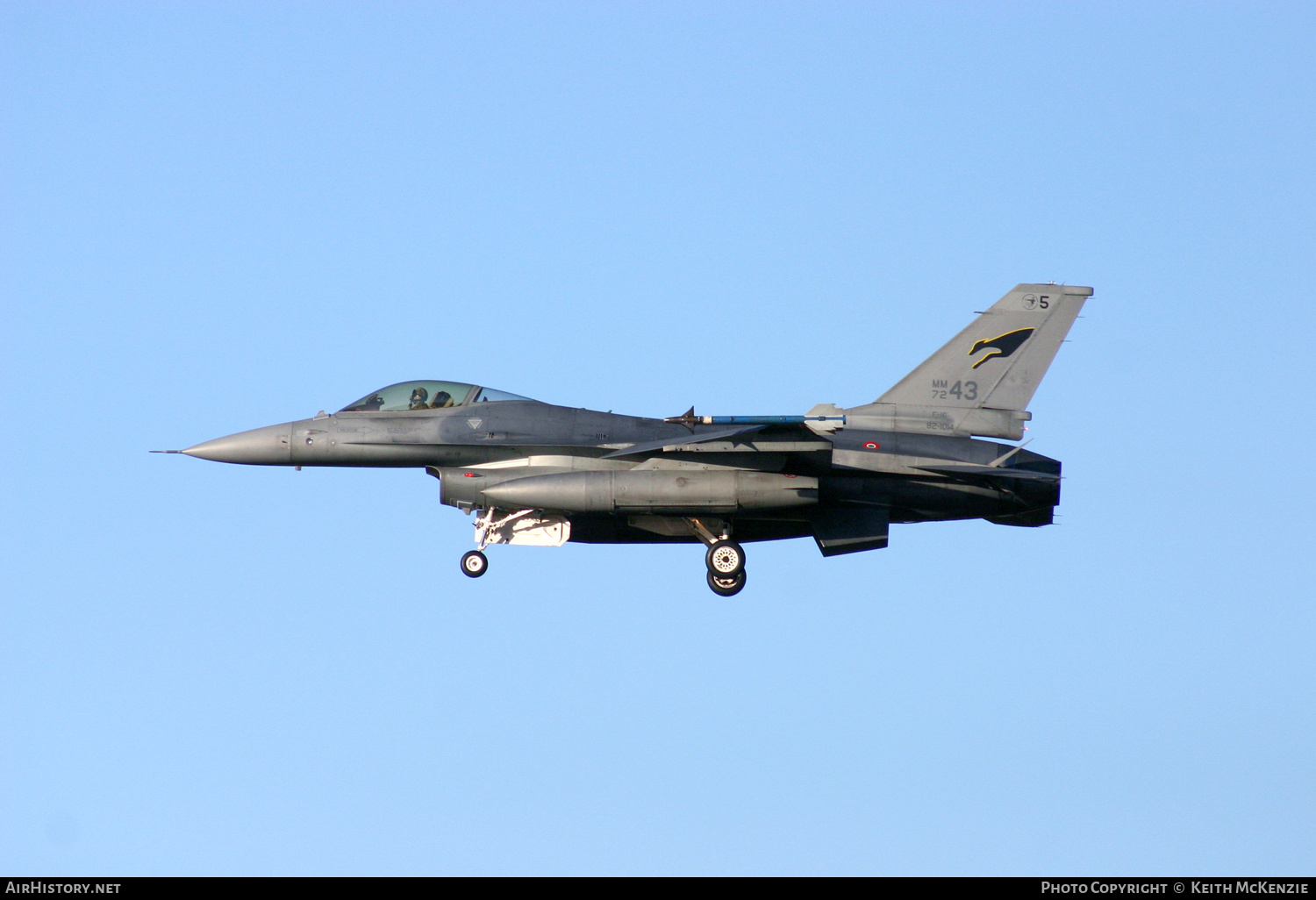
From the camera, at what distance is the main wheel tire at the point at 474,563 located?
21625mm

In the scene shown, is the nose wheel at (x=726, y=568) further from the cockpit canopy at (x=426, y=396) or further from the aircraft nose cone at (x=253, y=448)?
the aircraft nose cone at (x=253, y=448)

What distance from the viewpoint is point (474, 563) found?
70.9 feet

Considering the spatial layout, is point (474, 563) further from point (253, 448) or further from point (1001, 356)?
point (1001, 356)

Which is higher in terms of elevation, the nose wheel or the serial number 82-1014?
the serial number 82-1014

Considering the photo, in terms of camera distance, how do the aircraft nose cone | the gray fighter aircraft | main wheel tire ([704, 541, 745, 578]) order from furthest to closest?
1. the aircraft nose cone
2. main wheel tire ([704, 541, 745, 578])
3. the gray fighter aircraft

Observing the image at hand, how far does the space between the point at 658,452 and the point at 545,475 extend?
1520mm

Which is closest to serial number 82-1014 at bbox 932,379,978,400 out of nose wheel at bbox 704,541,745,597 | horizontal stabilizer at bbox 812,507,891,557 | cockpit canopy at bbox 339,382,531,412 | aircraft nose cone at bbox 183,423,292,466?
horizontal stabilizer at bbox 812,507,891,557

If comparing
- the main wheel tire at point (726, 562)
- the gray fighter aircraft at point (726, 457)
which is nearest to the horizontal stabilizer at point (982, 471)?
the gray fighter aircraft at point (726, 457)

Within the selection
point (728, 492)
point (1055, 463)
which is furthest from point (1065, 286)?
point (728, 492)

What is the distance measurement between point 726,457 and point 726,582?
183 cm

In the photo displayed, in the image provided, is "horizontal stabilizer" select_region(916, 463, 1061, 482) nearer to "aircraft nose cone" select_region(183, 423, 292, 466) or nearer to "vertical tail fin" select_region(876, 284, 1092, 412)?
"vertical tail fin" select_region(876, 284, 1092, 412)

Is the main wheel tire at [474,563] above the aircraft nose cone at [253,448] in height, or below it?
below

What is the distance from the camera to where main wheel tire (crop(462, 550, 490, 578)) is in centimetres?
2162
